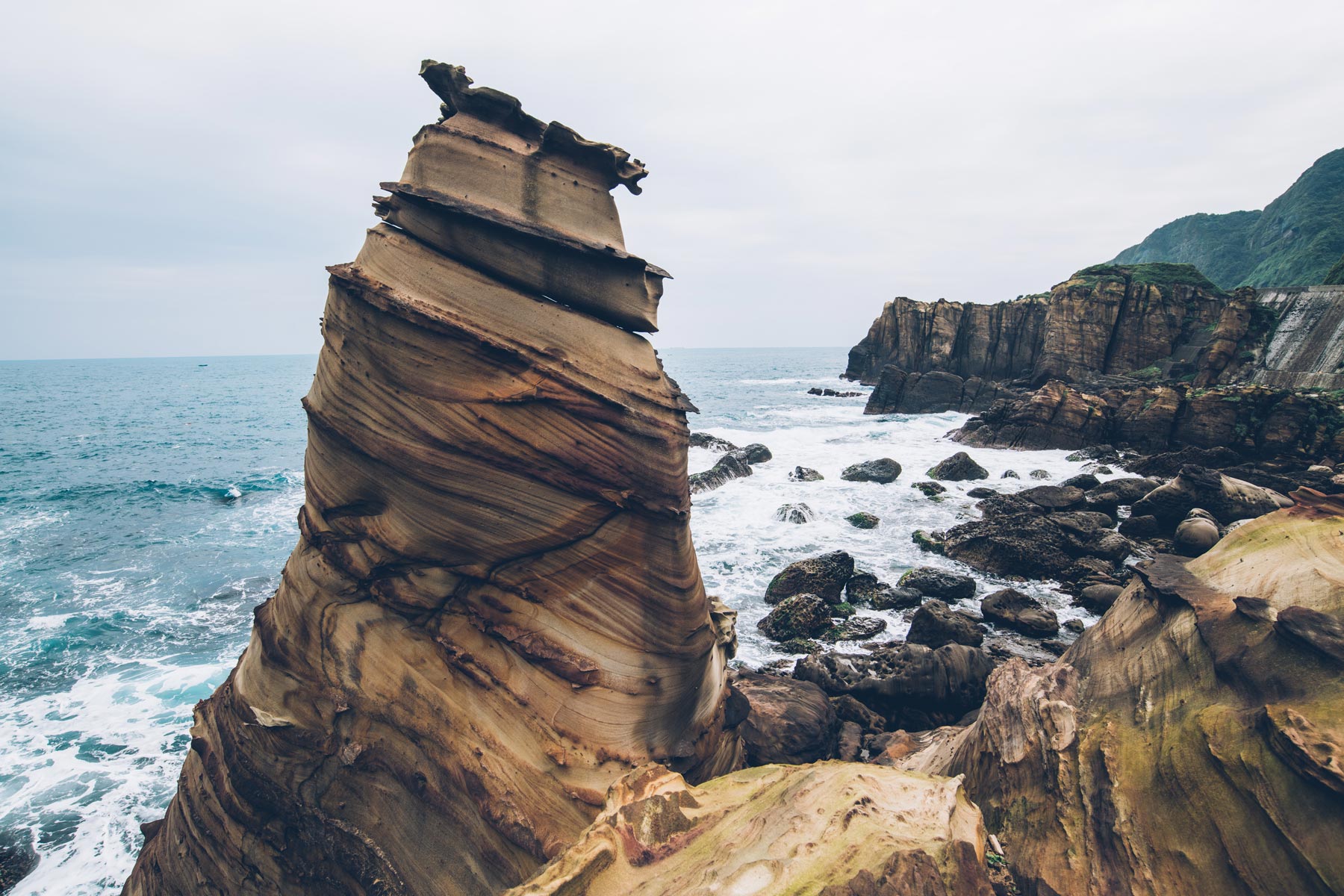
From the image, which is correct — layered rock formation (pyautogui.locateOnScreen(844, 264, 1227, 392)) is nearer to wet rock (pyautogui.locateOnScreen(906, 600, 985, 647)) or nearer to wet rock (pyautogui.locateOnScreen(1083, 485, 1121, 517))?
wet rock (pyautogui.locateOnScreen(1083, 485, 1121, 517))

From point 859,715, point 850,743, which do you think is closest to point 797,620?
point 859,715

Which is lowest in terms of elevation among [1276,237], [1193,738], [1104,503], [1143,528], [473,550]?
[1143,528]

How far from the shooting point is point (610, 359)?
14.9 feet

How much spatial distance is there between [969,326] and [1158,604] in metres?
47.6

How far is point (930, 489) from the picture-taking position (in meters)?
20.2

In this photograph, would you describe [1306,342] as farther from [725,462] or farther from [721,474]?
[721,474]

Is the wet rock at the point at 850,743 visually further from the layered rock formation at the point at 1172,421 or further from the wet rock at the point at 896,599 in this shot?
the layered rock formation at the point at 1172,421

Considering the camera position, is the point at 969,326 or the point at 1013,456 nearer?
the point at 1013,456

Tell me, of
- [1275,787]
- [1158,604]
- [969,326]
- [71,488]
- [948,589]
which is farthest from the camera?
[969,326]

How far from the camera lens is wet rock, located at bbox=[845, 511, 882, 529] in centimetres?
1712

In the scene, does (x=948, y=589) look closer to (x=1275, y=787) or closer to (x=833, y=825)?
(x=1275, y=787)

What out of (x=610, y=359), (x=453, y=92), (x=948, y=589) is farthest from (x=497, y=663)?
(x=948, y=589)

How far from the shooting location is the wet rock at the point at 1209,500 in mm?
14664

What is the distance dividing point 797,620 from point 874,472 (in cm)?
1189
